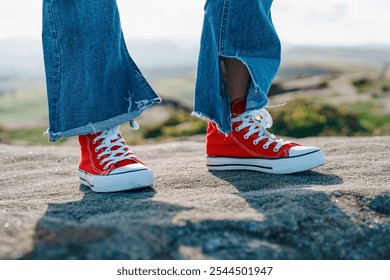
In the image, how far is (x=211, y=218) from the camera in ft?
5.68

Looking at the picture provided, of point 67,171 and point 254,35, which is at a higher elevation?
point 254,35

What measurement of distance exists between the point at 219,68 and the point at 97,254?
1114 millimetres

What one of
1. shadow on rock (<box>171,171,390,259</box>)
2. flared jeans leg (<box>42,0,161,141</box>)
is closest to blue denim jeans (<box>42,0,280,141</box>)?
flared jeans leg (<box>42,0,161,141</box>)

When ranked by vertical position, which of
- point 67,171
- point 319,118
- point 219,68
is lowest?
point 319,118

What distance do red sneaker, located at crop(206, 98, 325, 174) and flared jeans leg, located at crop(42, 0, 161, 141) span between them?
1.33 ft

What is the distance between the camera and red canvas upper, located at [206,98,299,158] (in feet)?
8.21

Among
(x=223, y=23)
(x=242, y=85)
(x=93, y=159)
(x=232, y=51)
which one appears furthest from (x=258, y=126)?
(x=93, y=159)

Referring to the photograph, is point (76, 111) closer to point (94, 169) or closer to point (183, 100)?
point (94, 169)

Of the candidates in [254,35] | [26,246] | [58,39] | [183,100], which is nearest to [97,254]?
[26,246]

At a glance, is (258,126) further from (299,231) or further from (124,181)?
(299,231)

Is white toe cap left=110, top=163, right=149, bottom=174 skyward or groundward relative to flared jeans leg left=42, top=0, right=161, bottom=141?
groundward

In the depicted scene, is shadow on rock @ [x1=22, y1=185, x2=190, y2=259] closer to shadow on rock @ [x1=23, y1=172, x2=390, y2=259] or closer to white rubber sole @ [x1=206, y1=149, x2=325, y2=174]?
shadow on rock @ [x1=23, y1=172, x2=390, y2=259]

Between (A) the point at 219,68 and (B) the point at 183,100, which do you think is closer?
(A) the point at 219,68

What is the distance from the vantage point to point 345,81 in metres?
12.5
